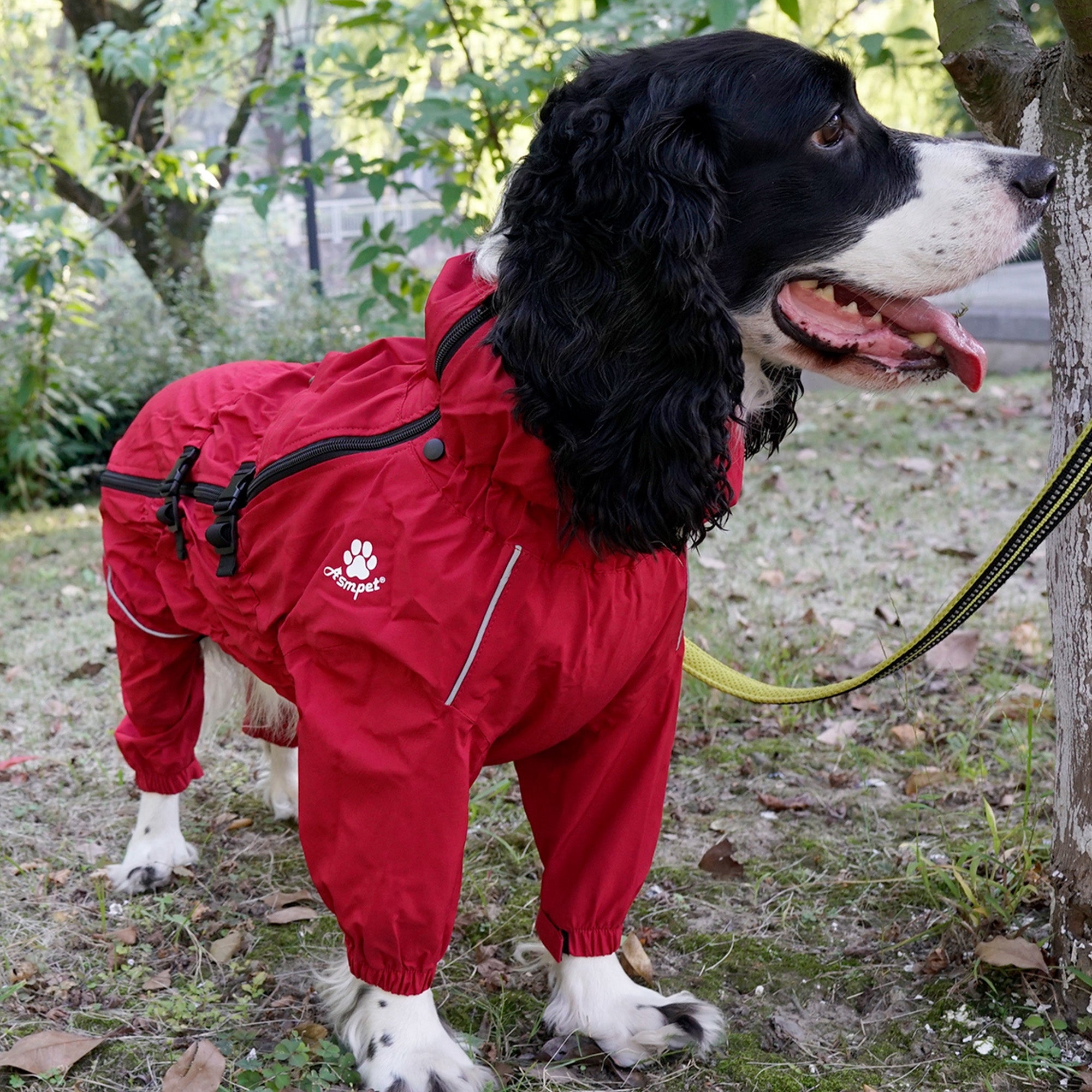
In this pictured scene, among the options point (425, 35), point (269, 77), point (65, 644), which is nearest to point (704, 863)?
point (65, 644)

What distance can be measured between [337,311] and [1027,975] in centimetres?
642

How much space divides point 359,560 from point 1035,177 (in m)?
1.24

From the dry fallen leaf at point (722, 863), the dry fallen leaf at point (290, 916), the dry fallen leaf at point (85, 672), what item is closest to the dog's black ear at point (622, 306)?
the dry fallen leaf at point (722, 863)

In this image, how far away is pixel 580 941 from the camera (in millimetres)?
2148

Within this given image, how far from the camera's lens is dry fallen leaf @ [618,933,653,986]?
7.75 ft

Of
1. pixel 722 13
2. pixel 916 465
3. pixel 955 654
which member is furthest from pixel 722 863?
pixel 916 465

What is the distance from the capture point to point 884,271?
1.84 m

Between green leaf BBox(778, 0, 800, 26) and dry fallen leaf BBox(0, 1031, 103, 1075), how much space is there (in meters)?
2.60

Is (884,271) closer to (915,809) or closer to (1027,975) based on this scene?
(1027,975)

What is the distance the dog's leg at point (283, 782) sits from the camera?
3.10 metres

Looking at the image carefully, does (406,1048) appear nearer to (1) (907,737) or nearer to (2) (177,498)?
(2) (177,498)

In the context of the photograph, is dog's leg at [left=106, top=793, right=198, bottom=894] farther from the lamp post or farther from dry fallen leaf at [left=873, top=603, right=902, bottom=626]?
the lamp post

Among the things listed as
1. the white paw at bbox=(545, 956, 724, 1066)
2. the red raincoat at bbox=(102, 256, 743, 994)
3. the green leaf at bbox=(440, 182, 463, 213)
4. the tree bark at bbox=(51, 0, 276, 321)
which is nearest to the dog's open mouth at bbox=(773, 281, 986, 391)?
the red raincoat at bbox=(102, 256, 743, 994)

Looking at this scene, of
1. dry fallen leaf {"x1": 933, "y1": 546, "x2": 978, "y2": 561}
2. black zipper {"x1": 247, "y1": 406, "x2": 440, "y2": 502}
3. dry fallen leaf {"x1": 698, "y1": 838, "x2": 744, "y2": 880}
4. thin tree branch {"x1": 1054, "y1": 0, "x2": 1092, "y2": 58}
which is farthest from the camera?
dry fallen leaf {"x1": 933, "y1": 546, "x2": 978, "y2": 561}
